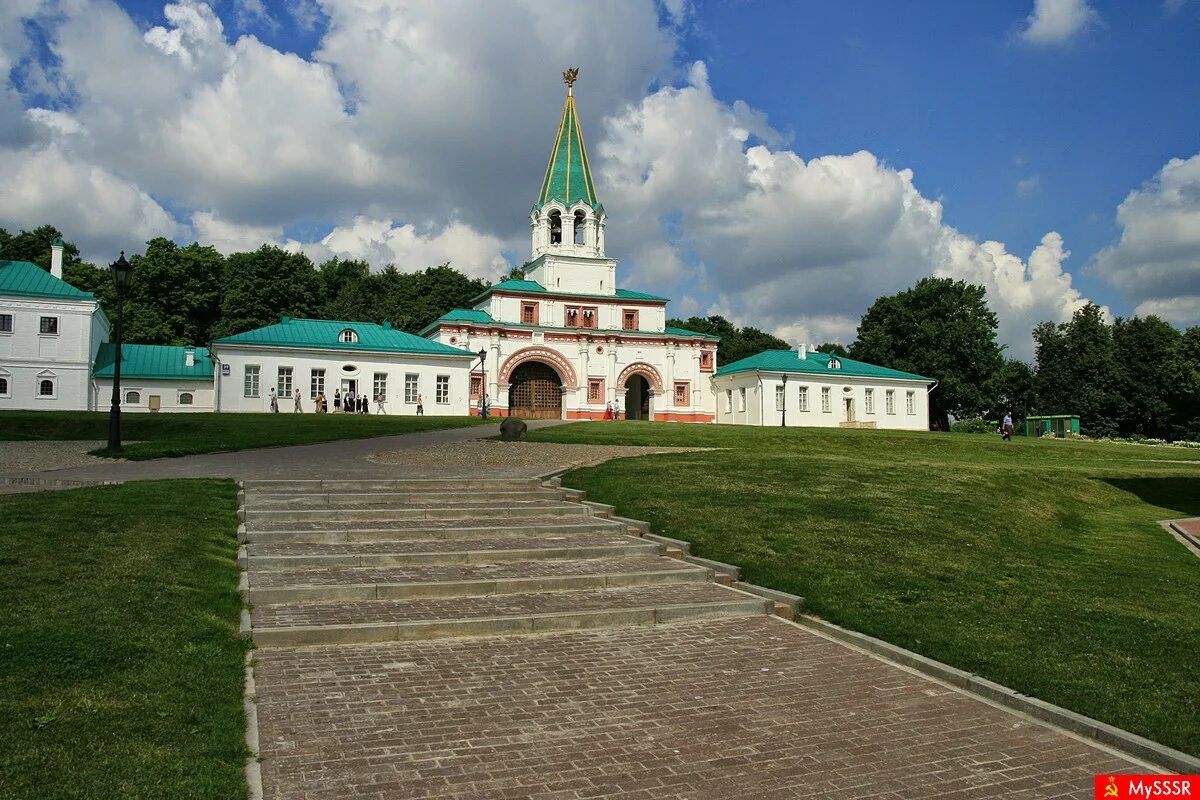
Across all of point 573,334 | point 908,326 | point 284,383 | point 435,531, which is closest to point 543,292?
point 573,334

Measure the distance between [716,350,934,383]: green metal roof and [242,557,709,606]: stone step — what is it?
163ft

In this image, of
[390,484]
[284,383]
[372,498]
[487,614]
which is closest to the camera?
[487,614]

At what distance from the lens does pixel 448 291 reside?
7806 cm

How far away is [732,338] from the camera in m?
90.6

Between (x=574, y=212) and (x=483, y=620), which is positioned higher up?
(x=574, y=212)

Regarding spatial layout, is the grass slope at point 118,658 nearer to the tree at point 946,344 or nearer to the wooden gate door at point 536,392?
the wooden gate door at point 536,392

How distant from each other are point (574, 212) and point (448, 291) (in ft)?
70.7

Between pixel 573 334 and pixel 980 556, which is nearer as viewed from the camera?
pixel 980 556

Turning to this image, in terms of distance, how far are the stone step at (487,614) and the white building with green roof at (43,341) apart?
158 ft

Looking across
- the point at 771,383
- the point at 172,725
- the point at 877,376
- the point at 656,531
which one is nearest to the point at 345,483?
the point at 656,531

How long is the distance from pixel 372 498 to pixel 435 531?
2.28 meters

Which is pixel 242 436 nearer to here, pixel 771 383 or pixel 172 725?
pixel 172 725

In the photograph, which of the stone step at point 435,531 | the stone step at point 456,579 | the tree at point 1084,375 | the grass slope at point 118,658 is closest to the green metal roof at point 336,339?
the stone step at point 435,531

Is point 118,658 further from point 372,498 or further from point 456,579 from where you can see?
point 372,498
